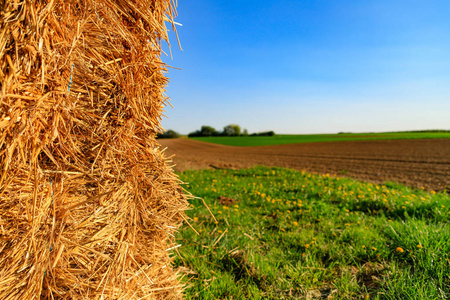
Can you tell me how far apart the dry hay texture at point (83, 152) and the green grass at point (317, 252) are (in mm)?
716

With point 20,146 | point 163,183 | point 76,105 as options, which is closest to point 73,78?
point 76,105

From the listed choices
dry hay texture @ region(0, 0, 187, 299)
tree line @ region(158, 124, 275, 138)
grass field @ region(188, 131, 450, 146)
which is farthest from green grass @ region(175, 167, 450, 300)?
tree line @ region(158, 124, 275, 138)

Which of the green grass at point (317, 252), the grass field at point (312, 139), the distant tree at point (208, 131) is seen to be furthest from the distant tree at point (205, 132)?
the green grass at point (317, 252)

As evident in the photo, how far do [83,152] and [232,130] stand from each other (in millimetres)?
81641

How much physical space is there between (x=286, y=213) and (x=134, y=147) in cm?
358

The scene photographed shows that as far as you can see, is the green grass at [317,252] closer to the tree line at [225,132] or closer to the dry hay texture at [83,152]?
the dry hay texture at [83,152]

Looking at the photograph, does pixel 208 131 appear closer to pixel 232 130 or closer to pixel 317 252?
pixel 232 130

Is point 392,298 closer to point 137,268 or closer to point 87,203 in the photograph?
point 137,268

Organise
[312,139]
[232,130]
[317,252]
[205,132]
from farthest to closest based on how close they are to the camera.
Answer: [232,130], [205,132], [312,139], [317,252]

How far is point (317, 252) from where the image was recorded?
10.7ft

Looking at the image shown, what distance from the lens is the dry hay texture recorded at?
1.39m

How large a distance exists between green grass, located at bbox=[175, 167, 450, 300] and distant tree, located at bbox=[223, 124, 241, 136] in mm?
76350

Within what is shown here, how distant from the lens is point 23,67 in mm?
1402

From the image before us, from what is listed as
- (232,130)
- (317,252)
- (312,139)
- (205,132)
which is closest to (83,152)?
(317,252)
